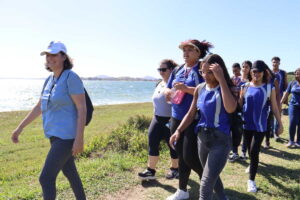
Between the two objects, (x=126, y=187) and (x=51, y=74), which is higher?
(x=51, y=74)

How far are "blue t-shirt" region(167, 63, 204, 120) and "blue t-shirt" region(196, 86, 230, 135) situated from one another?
572mm

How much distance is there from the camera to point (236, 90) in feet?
9.71

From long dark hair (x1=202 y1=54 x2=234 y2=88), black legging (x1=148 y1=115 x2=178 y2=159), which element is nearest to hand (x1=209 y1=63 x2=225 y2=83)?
long dark hair (x1=202 y1=54 x2=234 y2=88)

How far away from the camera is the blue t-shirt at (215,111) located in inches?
117

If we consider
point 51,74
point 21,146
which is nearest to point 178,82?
point 51,74

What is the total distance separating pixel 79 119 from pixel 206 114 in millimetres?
1380

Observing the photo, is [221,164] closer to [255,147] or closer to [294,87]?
[255,147]

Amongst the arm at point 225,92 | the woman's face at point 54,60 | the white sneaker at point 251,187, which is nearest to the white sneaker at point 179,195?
the white sneaker at point 251,187

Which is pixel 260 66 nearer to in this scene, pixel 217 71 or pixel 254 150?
pixel 254 150

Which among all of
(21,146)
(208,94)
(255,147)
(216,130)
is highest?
(208,94)

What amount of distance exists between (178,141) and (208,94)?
1.00m

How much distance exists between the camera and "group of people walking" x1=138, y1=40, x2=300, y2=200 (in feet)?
9.65

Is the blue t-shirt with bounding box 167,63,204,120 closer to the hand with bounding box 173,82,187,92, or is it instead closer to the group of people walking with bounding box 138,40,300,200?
the group of people walking with bounding box 138,40,300,200

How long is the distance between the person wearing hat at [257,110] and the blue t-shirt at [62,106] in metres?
2.82
